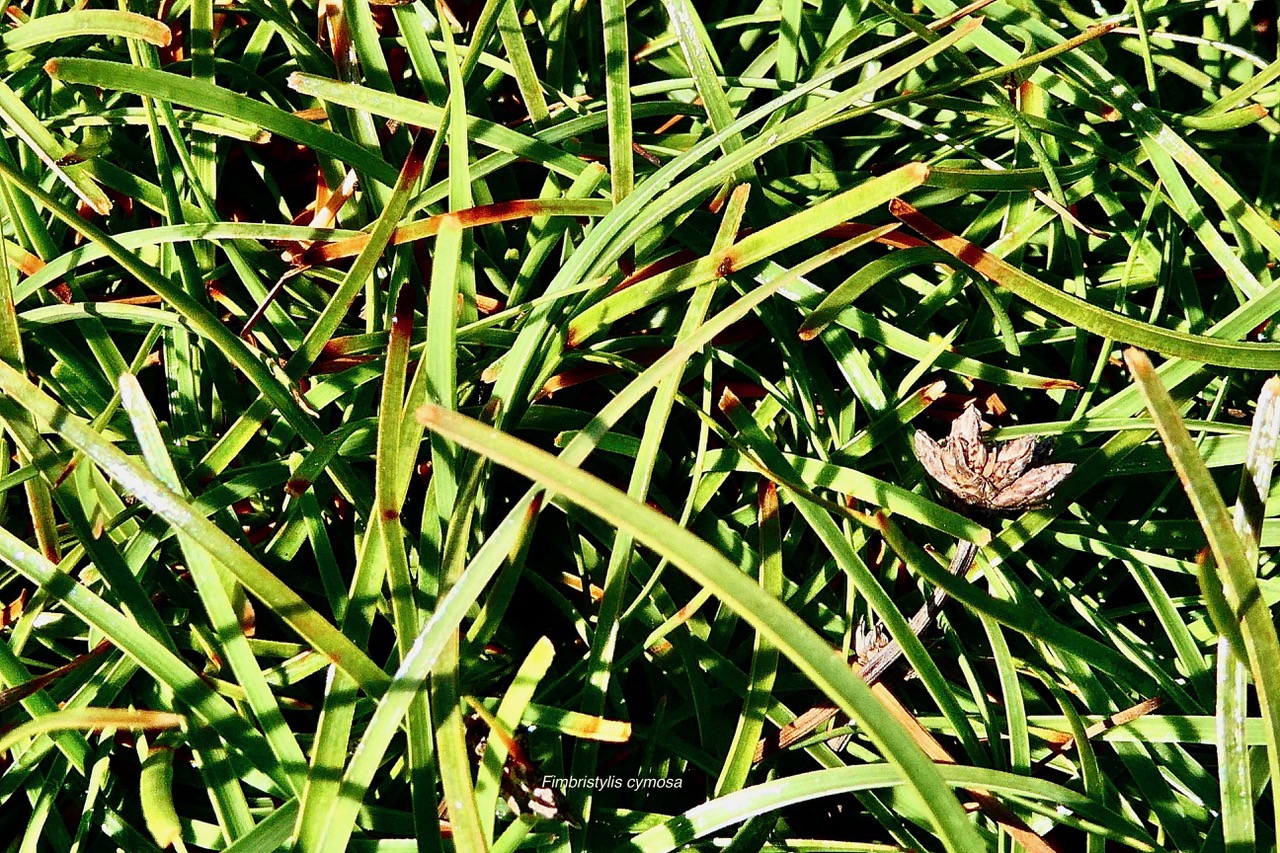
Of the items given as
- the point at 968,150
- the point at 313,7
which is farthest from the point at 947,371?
the point at 313,7

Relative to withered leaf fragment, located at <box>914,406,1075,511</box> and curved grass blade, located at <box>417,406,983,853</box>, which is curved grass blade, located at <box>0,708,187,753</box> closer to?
curved grass blade, located at <box>417,406,983,853</box>

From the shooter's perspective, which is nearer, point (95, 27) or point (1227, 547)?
point (1227, 547)

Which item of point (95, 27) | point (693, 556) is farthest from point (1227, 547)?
point (95, 27)

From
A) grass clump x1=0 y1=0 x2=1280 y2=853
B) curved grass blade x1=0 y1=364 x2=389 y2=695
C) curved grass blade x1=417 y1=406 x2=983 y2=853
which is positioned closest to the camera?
curved grass blade x1=417 y1=406 x2=983 y2=853

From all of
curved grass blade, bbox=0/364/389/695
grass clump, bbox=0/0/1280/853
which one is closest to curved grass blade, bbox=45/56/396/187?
grass clump, bbox=0/0/1280/853

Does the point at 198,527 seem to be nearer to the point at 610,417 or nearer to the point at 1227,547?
the point at 610,417

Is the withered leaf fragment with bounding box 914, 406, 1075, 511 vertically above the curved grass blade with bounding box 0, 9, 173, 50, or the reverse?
the curved grass blade with bounding box 0, 9, 173, 50

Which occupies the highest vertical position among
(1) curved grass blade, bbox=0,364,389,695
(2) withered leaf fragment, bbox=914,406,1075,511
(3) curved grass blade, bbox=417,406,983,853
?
(2) withered leaf fragment, bbox=914,406,1075,511

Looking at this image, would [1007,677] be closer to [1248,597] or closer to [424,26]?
[1248,597]
